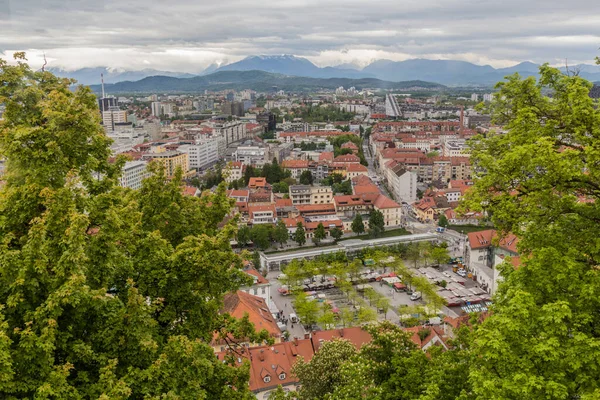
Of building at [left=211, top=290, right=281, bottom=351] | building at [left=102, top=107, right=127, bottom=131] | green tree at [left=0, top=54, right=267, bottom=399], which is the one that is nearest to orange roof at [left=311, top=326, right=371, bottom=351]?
building at [left=211, top=290, right=281, bottom=351]

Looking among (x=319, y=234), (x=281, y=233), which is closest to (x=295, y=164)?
(x=319, y=234)

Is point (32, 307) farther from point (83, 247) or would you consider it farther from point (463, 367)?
point (463, 367)

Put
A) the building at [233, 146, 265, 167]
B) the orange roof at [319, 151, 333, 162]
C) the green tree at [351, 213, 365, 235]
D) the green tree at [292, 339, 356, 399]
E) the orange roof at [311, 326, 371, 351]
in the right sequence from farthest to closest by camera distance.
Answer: the building at [233, 146, 265, 167]
the orange roof at [319, 151, 333, 162]
the green tree at [351, 213, 365, 235]
the orange roof at [311, 326, 371, 351]
the green tree at [292, 339, 356, 399]

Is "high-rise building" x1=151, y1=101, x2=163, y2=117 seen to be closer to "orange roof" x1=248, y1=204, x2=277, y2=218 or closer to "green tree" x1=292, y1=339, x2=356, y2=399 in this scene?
"orange roof" x1=248, y1=204, x2=277, y2=218

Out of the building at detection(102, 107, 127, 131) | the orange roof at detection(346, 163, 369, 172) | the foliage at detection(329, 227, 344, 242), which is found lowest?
the foliage at detection(329, 227, 344, 242)

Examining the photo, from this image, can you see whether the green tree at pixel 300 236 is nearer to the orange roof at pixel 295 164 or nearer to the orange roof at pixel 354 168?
the orange roof at pixel 354 168

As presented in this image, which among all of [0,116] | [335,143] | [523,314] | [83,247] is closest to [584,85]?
[523,314]

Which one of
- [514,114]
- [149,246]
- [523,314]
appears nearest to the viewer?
[523,314]

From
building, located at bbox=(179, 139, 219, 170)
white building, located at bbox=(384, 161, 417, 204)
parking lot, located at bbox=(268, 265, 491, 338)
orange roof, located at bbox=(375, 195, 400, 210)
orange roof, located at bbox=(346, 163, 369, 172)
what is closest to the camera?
parking lot, located at bbox=(268, 265, 491, 338)

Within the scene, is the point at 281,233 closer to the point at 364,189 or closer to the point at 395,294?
the point at 395,294
